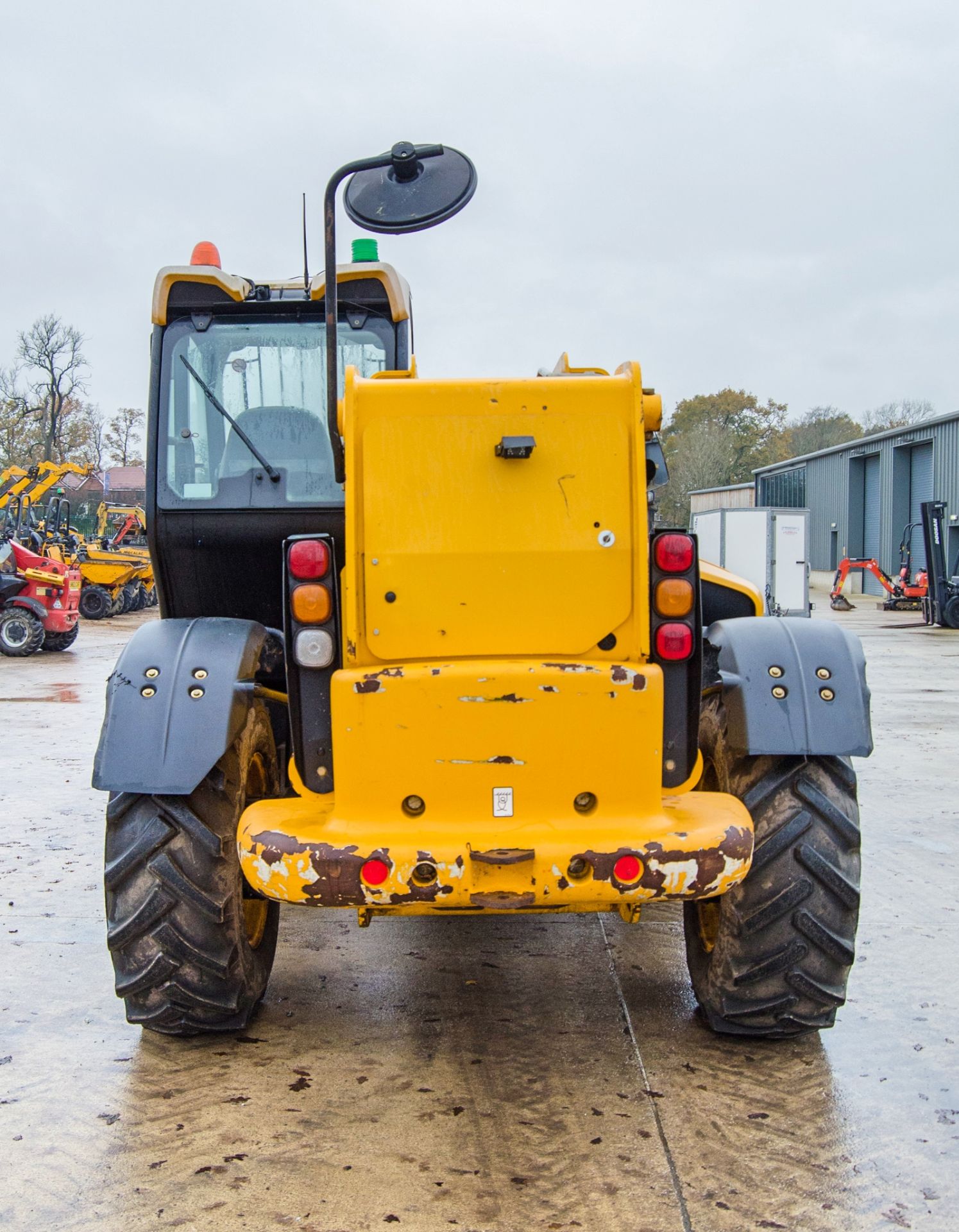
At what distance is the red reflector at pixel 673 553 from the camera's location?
11.1ft

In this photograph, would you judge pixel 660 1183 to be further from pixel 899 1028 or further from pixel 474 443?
pixel 474 443

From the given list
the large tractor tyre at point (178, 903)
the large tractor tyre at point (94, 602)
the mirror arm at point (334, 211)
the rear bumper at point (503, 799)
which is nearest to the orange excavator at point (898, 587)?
the large tractor tyre at point (94, 602)

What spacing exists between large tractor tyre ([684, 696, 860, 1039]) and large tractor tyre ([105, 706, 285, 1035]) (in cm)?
151

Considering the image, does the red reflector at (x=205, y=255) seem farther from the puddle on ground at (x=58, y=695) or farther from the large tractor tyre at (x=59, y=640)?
the large tractor tyre at (x=59, y=640)

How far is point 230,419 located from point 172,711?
1.67 m

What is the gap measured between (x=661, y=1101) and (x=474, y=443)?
1.90m

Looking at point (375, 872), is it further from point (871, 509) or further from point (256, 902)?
point (871, 509)

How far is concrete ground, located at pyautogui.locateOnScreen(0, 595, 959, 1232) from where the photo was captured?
285cm

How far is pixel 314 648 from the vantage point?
11.2 ft

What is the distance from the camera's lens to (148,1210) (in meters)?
2.81

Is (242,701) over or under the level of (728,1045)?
over

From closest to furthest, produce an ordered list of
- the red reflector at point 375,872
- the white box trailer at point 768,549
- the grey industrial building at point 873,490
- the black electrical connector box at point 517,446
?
the red reflector at point 375,872, the black electrical connector box at point 517,446, the white box trailer at point 768,549, the grey industrial building at point 873,490

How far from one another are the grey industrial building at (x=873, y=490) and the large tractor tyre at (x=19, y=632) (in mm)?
23334

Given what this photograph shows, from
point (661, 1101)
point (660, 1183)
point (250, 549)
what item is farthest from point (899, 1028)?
point (250, 549)
